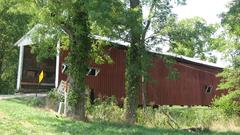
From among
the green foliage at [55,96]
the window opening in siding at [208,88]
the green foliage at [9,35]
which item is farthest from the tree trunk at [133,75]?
the green foliage at [9,35]

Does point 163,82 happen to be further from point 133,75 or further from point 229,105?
point 133,75

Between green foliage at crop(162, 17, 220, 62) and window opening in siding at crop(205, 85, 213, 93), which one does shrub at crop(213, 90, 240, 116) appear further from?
window opening in siding at crop(205, 85, 213, 93)

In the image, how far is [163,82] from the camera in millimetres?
28375

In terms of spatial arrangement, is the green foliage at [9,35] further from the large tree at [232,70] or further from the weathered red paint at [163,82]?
the large tree at [232,70]

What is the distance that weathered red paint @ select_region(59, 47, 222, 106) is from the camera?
24.7m

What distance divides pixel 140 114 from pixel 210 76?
17.4 metres

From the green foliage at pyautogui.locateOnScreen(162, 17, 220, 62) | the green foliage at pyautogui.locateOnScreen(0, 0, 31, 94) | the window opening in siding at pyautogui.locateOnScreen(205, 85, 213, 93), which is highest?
the green foliage at pyautogui.locateOnScreen(0, 0, 31, 94)

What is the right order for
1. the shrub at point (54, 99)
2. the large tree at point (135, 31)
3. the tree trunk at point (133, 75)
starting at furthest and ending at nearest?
the shrub at point (54, 99) < the tree trunk at point (133, 75) < the large tree at point (135, 31)

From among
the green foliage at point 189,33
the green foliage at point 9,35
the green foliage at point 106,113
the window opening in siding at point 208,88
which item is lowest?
the green foliage at point 106,113

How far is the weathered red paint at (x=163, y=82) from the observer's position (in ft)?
80.9

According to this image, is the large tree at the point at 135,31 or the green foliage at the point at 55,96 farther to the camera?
the green foliage at the point at 55,96

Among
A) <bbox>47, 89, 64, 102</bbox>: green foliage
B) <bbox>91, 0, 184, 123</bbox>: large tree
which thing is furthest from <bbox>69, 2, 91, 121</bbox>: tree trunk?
<bbox>47, 89, 64, 102</bbox>: green foliage

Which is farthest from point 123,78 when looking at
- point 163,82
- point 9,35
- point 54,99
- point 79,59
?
point 9,35

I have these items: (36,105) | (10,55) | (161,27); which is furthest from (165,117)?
(10,55)
